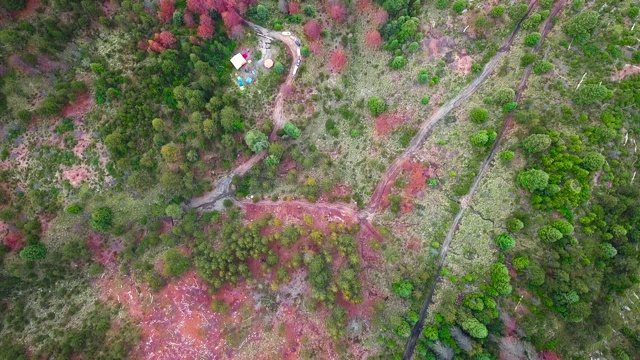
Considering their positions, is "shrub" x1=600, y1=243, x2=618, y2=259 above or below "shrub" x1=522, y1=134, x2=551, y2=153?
below

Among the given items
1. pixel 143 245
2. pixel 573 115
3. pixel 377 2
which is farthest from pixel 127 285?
pixel 573 115

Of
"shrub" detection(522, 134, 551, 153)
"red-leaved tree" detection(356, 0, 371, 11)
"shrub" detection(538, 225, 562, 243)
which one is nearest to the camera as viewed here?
"shrub" detection(538, 225, 562, 243)

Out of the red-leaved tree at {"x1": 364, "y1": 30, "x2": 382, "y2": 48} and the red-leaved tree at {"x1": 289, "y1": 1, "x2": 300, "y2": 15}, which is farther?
the red-leaved tree at {"x1": 364, "y1": 30, "x2": 382, "y2": 48}

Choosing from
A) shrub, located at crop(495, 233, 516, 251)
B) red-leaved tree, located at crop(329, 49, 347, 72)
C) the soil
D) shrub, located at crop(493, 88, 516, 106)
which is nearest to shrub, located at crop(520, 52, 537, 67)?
shrub, located at crop(493, 88, 516, 106)

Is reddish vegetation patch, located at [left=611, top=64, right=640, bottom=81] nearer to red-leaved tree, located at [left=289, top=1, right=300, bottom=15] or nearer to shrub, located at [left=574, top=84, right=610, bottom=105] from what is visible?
shrub, located at [left=574, top=84, right=610, bottom=105]

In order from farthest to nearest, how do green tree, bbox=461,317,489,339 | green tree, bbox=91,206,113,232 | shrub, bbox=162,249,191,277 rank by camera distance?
1. shrub, bbox=162,249,191,277
2. green tree, bbox=91,206,113,232
3. green tree, bbox=461,317,489,339

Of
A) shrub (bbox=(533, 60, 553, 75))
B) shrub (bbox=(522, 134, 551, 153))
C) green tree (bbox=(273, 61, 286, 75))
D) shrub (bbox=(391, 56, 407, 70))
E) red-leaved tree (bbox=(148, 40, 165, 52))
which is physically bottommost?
shrub (bbox=(522, 134, 551, 153))

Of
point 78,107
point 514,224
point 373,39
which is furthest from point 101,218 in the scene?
point 514,224
